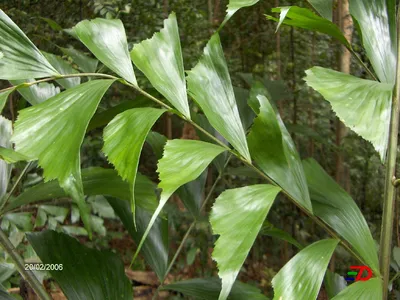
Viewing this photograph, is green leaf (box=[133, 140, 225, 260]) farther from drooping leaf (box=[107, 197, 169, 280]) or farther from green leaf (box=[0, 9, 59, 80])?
drooping leaf (box=[107, 197, 169, 280])

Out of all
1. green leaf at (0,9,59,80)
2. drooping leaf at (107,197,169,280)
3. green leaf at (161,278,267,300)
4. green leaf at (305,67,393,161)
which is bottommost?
green leaf at (161,278,267,300)

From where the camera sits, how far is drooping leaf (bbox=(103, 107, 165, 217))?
1.47ft

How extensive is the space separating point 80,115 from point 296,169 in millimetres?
274

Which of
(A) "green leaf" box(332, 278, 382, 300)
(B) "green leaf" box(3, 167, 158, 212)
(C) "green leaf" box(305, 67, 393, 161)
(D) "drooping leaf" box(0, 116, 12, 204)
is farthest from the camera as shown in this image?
(D) "drooping leaf" box(0, 116, 12, 204)

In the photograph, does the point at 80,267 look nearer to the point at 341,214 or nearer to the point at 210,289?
the point at 210,289

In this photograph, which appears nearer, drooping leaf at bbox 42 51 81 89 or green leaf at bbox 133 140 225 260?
green leaf at bbox 133 140 225 260

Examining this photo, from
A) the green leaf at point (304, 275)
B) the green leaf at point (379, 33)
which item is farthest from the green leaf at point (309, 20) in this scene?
the green leaf at point (304, 275)

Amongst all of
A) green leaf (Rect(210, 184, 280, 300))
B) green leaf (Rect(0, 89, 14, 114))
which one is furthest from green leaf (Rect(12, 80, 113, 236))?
green leaf (Rect(210, 184, 280, 300))

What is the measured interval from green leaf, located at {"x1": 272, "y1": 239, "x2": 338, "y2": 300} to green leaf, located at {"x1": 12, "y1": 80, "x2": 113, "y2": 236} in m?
0.22

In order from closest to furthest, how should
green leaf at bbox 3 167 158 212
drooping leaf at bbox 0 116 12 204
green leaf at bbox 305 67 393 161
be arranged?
green leaf at bbox 305 67 393 161 < green leaf at bbox 3 167 158 212 < drooping leaf at bbox 0 116 12 204

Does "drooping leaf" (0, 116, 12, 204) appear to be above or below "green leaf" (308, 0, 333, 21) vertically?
below

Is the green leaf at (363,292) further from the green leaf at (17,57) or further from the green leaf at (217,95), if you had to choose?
the green leaf at (17,57)

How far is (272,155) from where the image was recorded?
58 centimetres

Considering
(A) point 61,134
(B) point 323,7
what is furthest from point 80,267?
(B) point 323,7
